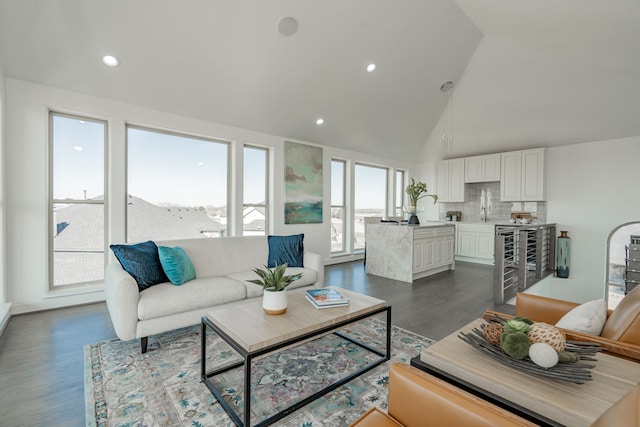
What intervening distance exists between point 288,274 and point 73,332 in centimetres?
212

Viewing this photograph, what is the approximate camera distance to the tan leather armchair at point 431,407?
0.91 m

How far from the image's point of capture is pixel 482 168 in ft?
22.3

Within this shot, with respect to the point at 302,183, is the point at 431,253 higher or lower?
lower

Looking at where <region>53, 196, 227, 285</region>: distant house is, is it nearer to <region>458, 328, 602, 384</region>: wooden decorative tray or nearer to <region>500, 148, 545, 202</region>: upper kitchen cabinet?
<region>458, 328, 602, 384</region>: wooden decorative tray

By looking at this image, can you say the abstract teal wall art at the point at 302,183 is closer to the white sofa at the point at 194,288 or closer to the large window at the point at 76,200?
the white sofa at the point at 194,288

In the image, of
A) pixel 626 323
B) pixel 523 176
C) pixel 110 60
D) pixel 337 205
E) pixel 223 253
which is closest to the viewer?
pixel 626 323

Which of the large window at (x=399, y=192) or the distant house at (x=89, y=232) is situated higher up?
the large window at (x=399, y=192)

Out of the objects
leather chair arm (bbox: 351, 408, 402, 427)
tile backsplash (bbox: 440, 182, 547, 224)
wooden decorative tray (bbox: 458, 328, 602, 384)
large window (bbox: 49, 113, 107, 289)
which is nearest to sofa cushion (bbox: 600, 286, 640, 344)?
wooden decorative tray (bbox: 458, 328, 602, 384)

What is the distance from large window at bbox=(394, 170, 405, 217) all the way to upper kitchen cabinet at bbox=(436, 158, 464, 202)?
92 centimetres

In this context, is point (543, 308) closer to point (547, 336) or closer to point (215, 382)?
point (547, 336)

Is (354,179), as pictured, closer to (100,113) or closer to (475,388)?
(100,113)

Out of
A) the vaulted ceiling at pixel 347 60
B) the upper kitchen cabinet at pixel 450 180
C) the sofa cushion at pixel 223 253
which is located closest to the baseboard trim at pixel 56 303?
the sofa cushion at pixel 223 253

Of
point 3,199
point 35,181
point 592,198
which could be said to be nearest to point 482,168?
point 592,198

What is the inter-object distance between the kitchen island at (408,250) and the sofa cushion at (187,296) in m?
2.82
